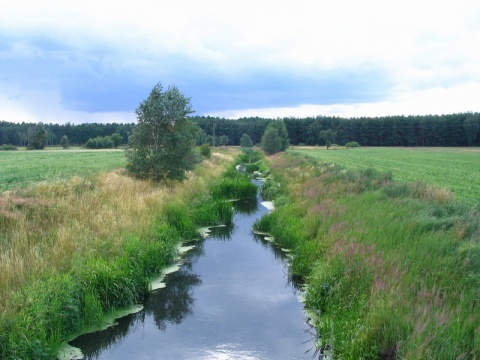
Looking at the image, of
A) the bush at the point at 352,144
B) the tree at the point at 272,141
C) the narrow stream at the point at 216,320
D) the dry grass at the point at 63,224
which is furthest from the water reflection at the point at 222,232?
the bush at the point at 352,144

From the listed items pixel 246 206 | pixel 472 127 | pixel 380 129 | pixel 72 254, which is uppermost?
pixel 380 129

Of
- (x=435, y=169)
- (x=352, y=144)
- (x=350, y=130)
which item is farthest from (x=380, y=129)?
(x=435, y=169)

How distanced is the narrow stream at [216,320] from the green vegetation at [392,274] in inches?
25.1

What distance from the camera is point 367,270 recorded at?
7.75 metres

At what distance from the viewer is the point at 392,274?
7.16 m

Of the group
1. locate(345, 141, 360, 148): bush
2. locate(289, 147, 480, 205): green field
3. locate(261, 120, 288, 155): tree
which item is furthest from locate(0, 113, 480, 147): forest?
locate(289, 147, 480, 205): green field

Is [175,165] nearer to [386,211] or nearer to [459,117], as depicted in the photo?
[386,211]

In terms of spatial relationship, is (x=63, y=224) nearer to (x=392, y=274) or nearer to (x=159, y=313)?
(x=159, y=313)

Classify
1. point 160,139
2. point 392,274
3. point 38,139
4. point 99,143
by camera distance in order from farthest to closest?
point 99,143 → point 38,139 → point 160,139 → point 392,274

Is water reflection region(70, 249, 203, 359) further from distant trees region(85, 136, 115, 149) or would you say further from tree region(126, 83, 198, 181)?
distant trees region(85, 136, 115, 149)

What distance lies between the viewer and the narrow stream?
730 cm

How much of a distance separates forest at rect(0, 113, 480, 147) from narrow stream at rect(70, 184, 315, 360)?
100 metres

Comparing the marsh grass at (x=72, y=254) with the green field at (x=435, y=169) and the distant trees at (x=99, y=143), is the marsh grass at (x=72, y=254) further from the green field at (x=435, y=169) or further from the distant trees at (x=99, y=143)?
the distant trees at (x=99, y=143)

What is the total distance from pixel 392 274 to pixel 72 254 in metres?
6.74
